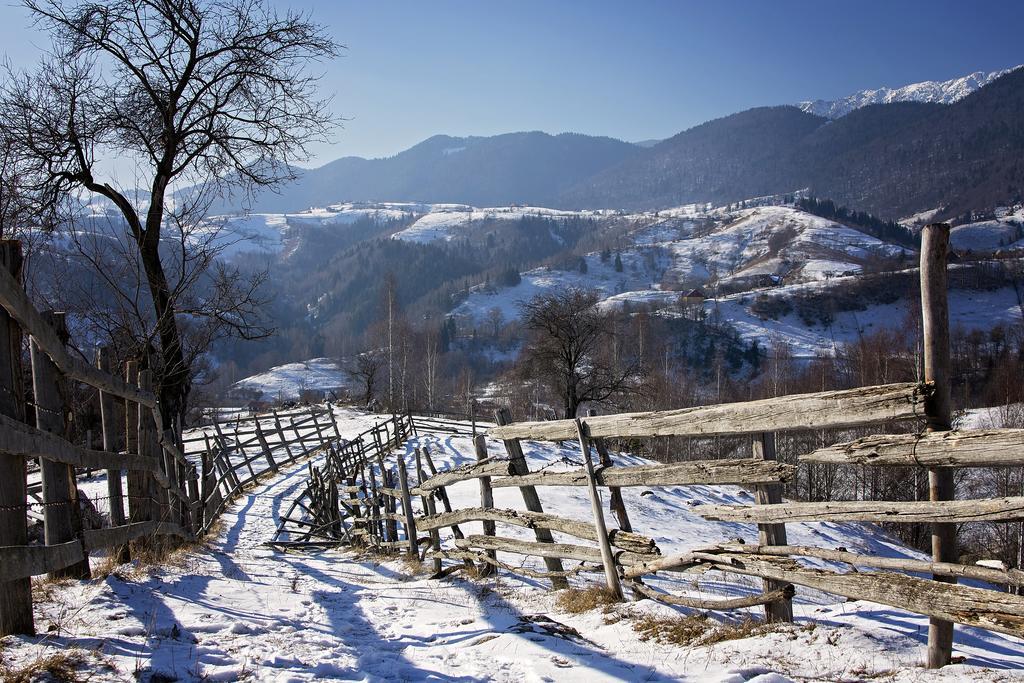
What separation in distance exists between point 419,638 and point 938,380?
3762mm

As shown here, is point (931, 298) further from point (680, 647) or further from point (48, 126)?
point (48, 126)

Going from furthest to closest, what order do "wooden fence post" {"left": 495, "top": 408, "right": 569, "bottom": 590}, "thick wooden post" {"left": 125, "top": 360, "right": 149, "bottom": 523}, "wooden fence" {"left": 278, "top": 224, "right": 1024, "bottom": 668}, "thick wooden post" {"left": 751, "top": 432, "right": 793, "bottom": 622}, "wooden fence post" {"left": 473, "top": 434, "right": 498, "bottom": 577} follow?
"wooden fence post" {"left": 473, "top": 434, "right": 498, "bottom": 577} → "wooden fence post" {"left": 495, "top": 408, "right": 569, "bottom": 590} → "thick wooden post" {"left": 125, "top": 360, "right": 149, "bottom": 523} → "thick wooden post" {"left": 751, "top": 432, "right": 793, "bottom": 622} → "wooden fence" {"left": 278, "top": 224, "right": 1024, "bottom": 668}

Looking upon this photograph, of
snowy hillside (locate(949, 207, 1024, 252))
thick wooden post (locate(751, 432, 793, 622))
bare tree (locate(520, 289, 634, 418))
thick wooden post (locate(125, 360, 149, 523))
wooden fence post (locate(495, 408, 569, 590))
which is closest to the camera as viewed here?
thick wooden post (locate(751, 432, 793, 622))

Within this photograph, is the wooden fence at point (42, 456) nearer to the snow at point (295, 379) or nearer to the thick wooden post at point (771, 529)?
the thick wooden post at point (771, 529)

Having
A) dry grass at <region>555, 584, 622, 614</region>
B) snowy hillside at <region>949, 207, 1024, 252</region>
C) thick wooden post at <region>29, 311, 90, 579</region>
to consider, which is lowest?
dry grass at <region>555, 584, 622, 614</region>

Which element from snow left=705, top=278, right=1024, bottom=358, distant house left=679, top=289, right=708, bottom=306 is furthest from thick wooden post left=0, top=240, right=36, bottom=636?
distant house left=679, top=289, right=708, bottom=306

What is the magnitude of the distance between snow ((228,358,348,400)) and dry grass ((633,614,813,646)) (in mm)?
107635

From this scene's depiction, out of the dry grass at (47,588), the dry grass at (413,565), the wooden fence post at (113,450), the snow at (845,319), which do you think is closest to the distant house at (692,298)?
the snow at (845,319)

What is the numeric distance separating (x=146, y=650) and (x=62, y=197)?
27.5ft

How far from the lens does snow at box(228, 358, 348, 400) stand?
4382 inches

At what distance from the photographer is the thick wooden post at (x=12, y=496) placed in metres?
3.20

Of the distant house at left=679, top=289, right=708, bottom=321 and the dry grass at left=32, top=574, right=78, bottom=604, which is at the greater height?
the distant house at left=679, top=289, right=708, bottom=321

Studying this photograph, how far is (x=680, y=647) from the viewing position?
13.3ft

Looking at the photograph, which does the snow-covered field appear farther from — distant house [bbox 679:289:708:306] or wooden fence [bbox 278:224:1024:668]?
distant house [bbox 679:289:708:306]
